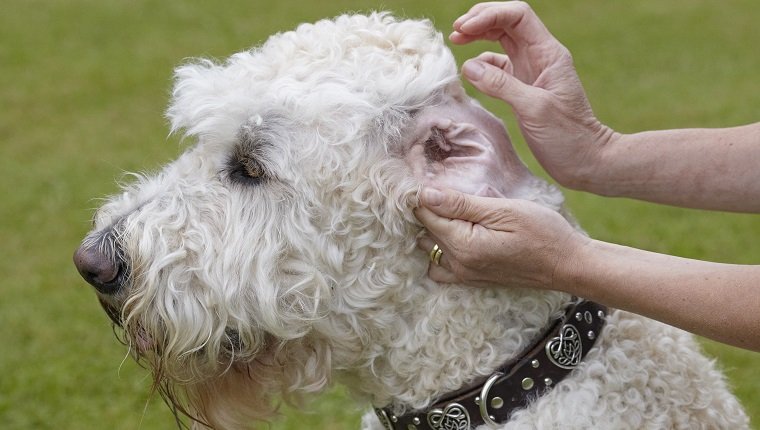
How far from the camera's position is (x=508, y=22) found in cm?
289

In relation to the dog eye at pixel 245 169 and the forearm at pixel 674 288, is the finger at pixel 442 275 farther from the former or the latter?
the dog eye at pixel 245 169

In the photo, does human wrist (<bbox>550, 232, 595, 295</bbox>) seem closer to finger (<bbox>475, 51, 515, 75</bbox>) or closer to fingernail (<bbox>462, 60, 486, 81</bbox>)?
fingernail (<bbox>462, 60, 486, 81</bbox>)

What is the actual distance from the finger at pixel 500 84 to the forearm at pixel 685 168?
0.32 meters

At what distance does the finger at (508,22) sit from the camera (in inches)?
112

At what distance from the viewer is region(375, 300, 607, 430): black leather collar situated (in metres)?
2.43

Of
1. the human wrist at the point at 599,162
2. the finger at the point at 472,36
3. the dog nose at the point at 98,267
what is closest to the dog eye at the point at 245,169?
the dog nose at the point at 98,267

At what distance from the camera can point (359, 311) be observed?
2.49 m

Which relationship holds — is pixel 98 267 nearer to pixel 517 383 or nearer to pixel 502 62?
pixel 517 383

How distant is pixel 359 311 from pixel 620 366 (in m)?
0.67

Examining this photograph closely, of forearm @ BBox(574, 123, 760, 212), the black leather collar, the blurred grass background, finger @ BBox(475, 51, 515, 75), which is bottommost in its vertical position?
the blurred grass background

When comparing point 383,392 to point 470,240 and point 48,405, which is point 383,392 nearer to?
point 470,240

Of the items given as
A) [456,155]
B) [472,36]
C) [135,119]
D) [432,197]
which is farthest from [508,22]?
[135,119]

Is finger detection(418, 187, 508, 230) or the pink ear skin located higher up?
the pink ear skin

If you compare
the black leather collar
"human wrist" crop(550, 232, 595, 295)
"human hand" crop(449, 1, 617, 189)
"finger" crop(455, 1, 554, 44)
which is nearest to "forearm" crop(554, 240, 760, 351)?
"human wrist" crop(550, 232, 595, 295)
